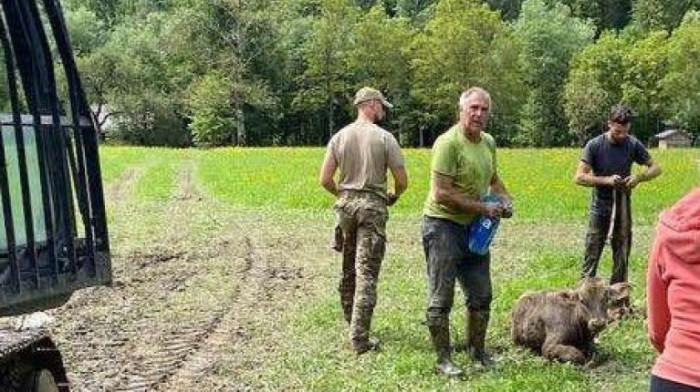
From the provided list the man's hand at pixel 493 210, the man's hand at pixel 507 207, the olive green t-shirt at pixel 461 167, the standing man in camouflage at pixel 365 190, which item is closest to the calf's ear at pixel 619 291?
the man's hand at pixel 507 207

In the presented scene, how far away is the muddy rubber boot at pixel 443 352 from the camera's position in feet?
28.7

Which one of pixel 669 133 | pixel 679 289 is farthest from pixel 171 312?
pixel 669 133

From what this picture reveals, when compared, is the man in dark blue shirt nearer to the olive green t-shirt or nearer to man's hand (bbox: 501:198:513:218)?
man's hand (bbox: 501:198:513:218)

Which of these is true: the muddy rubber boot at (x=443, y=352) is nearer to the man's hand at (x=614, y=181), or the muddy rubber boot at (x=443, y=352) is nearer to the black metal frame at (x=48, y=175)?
the man's hand at (x=614, y=181)

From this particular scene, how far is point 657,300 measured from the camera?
3.89 m

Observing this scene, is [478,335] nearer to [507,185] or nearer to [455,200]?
[455,200]

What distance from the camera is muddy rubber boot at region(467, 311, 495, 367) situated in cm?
901

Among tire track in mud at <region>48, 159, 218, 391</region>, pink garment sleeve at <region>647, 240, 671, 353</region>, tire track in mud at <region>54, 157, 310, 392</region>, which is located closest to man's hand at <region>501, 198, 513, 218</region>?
tire track in mud at <region>54, 157, 310, 392</region>

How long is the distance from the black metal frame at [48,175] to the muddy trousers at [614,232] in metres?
6.49

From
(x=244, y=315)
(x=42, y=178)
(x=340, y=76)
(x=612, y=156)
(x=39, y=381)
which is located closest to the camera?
(x=42, y=178)

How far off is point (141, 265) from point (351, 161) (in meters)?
6.97

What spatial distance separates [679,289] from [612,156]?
7.58m

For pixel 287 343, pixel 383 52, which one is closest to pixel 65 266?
pixel 287 343

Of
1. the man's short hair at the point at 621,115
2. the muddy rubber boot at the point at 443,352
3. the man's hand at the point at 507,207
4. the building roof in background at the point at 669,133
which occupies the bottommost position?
the building roof in background at the point at 669,133
